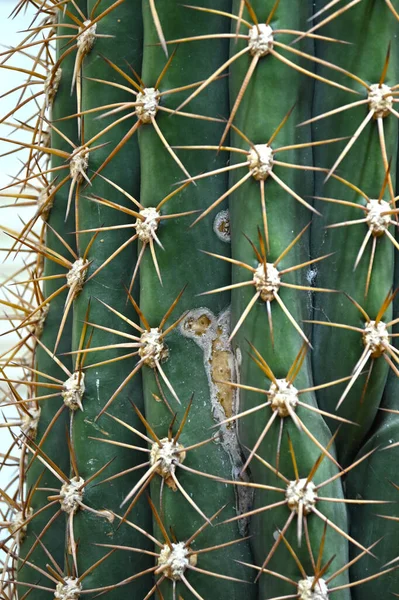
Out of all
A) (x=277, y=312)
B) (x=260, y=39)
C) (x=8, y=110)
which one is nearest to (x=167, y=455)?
(x=277, y=312)

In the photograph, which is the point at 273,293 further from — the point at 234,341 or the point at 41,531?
the point at 41,531

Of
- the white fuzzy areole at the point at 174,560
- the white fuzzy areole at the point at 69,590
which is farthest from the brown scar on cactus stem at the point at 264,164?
the white fuzzy areole at the point at 69,590

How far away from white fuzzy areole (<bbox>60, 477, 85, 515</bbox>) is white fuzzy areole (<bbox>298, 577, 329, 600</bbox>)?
0.34m

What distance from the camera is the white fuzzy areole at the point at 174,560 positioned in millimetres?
1014

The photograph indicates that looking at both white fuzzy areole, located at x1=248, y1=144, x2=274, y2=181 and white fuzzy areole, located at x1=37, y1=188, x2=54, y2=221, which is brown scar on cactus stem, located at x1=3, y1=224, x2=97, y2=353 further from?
white fuzzy areole, located at x1=248, y1=144, x2=274, y2=181

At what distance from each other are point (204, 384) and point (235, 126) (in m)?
0.36

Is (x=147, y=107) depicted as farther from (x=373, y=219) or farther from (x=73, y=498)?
(x=73, y=498)

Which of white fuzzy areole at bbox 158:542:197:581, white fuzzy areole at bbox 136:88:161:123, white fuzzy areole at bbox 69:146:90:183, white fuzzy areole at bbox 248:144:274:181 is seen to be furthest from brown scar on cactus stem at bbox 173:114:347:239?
white fuzzy areole at bbox 158:542:197:581

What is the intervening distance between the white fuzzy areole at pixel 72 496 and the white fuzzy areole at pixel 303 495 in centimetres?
32

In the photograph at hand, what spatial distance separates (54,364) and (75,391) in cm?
17

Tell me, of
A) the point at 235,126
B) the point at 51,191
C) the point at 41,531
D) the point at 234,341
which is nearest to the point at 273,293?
the point at 234,341

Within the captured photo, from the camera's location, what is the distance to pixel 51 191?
1.26 meters

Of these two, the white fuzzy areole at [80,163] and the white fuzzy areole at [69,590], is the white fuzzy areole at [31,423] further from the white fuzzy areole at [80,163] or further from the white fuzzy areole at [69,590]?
the white fuzzy areole at [80,163]

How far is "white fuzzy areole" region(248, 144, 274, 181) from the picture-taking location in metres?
1.00
